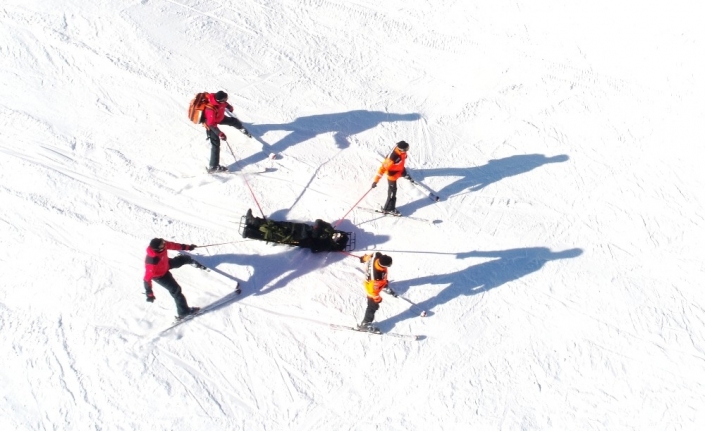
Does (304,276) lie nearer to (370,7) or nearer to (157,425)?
(157,425)

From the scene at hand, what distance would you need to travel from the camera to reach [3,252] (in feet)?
28.2

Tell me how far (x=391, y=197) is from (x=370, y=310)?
7.25 ft

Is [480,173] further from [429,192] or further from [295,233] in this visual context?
[295,233]

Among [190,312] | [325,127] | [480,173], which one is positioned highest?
[325,127]

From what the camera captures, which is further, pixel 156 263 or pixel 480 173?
pixel 480 173

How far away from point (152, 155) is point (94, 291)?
2713mm

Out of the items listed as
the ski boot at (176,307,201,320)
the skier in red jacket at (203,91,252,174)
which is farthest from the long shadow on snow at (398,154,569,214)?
the ski boot at (176,307,201,320)

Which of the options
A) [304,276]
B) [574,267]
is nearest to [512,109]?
[574,267]

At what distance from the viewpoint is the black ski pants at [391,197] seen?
9.05 m

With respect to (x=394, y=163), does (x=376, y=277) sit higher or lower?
lower

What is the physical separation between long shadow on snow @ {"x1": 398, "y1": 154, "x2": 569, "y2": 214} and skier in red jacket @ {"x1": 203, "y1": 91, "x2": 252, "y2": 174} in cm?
343

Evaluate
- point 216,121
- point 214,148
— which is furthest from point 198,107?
point 214,148

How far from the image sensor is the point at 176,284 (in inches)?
304

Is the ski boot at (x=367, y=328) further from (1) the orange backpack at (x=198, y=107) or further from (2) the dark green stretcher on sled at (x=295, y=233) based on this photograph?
(1) the orange backpack at (x=198, y=107)
